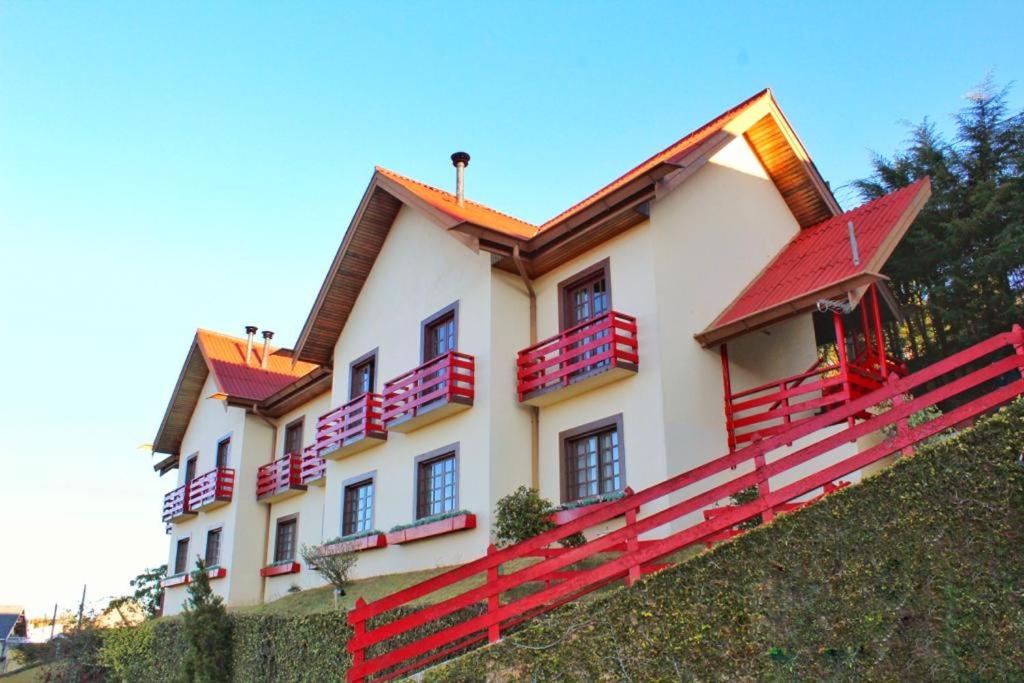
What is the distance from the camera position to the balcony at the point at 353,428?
758 inches

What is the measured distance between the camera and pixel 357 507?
67.1ft

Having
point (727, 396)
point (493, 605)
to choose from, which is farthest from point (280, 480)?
point (493, 605)

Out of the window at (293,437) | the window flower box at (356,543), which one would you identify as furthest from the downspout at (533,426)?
the window at (293,437)

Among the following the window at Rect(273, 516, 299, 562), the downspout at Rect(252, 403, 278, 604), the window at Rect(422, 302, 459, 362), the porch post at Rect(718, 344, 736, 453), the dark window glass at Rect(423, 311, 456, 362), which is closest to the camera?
the porch post at Rect(718, 344, 736, 453)

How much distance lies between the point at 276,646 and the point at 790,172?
13525 mm

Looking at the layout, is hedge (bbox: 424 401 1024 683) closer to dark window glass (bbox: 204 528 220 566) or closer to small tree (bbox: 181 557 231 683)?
small tree (bbox: 181 557 231 683)

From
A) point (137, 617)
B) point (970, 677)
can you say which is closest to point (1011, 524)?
point (970, 677)

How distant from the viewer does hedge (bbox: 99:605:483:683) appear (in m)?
12.9

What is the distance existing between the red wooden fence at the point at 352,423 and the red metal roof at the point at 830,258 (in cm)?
756

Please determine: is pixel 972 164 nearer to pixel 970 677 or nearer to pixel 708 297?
pixel 708 297

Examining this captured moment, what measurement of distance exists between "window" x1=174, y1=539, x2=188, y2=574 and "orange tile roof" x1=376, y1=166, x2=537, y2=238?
15956 mm

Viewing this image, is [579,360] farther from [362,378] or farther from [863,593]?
[863,593]

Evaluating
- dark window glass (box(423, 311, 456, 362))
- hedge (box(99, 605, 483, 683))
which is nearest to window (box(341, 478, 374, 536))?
dark window glass (box(423, 311, 456, 362))

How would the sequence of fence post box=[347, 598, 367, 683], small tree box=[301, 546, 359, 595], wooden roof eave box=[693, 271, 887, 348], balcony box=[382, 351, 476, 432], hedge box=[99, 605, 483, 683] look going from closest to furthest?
fence post box=[347, 598, 367, 683], hedge box=[99, 605, 483, 683], wooden roof eave box=[693, 271, 887, 348], balcony box=[382, 351, 476, 432], small tree box=[301, 546, 359, 595]
